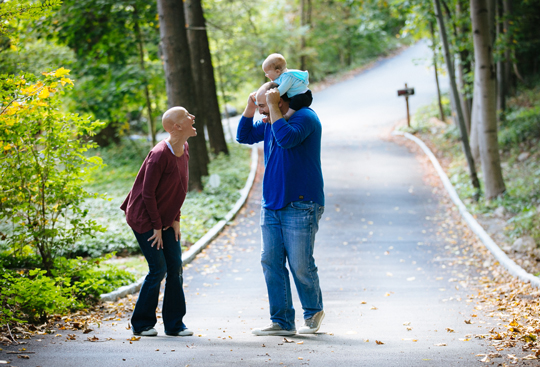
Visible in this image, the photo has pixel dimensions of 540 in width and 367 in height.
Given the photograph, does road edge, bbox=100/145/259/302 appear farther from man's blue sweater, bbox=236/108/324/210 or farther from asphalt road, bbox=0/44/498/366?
man's blue sweater, bbox=236/108/324/210

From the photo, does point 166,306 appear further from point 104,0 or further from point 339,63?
point 339,63

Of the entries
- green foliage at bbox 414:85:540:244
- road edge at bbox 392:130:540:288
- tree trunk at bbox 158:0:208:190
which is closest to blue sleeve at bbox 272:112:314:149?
road edge at bbox 392:130:540:288

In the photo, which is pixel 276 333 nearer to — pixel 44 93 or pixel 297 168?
pixel 297 168

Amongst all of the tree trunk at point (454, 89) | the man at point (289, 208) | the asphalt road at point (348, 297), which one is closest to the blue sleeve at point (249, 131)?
the man at point (289, 208)

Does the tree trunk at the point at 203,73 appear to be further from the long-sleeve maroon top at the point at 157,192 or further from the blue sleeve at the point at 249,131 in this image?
the long-sleeve maroon top at the point at 157,192

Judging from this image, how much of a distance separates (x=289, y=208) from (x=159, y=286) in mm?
1324

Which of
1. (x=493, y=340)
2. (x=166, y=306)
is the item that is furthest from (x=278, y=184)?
(x=493, y=340)

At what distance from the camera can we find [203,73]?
18.2 metres

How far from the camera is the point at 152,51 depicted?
16.4 meters

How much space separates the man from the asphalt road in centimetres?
29

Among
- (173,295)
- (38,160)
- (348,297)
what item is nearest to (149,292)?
(173,295)

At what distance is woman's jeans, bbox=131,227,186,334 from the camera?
4.48 meters

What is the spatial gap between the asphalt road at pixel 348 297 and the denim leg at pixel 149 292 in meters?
0.16

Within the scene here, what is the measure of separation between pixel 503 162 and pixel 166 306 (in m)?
12.7
